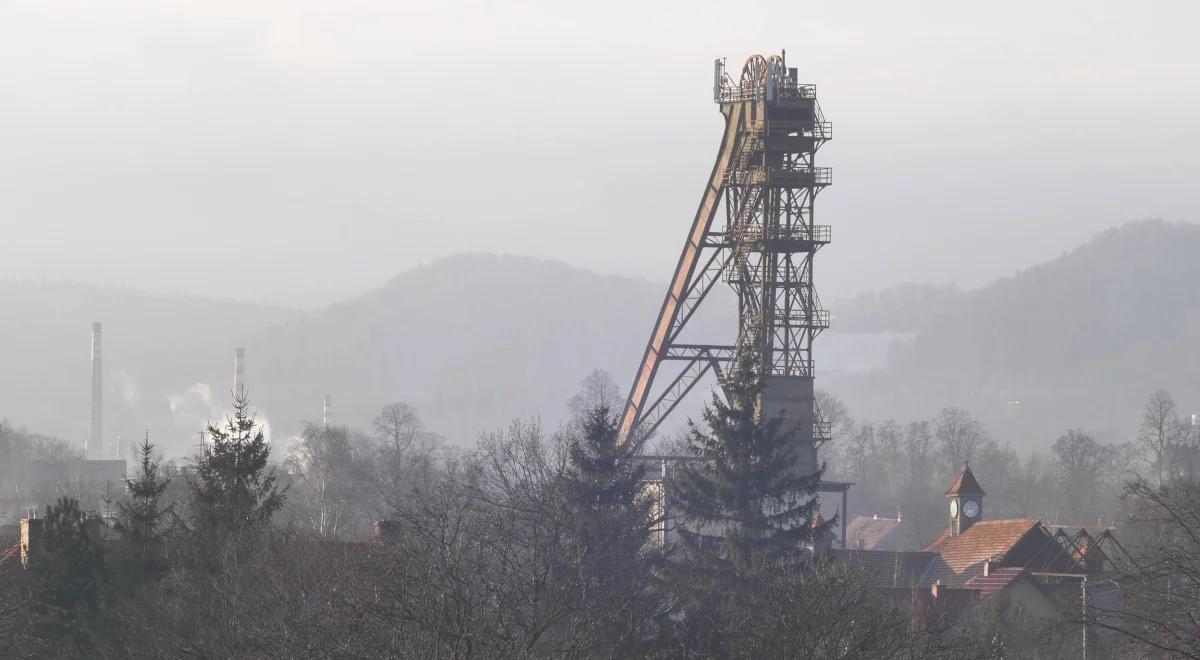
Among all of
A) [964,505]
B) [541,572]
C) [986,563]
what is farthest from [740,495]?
[964,505]

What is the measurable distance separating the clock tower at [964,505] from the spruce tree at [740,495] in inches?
1279

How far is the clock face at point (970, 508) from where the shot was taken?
255ft

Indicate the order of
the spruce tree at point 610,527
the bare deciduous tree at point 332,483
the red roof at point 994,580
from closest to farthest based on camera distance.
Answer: the spruce tree at point 610,527, the red roof at point 994,580, the bare deciduous tree at point 332,483

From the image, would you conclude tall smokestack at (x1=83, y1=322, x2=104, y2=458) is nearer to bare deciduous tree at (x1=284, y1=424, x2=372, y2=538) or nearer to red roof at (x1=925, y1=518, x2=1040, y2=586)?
bare deciduous tree at (x1=284, y1=424, x2=372, y2=538)

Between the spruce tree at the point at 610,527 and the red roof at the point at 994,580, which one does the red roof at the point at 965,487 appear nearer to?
the red roof at the point at 994,580

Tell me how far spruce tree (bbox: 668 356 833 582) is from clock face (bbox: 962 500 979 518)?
32.6m

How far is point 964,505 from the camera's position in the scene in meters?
77.6

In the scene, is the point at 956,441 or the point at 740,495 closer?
the point at 740,495

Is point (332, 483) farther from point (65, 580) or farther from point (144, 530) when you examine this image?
point (65, 580)

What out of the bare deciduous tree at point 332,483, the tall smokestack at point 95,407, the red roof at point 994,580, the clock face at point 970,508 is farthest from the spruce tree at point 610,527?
the tall smokestack at point 95,407

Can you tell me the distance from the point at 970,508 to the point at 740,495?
3489 centimetres

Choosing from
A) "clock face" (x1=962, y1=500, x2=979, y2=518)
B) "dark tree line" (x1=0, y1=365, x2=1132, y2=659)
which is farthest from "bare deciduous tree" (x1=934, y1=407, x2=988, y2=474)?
"dark tree line" (x1=0, y1=365, x2=1132, y2=659)

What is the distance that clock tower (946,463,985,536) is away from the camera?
254 ft

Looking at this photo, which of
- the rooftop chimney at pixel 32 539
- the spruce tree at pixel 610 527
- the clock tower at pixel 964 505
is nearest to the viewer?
the spruce tree at pixel 610 527
